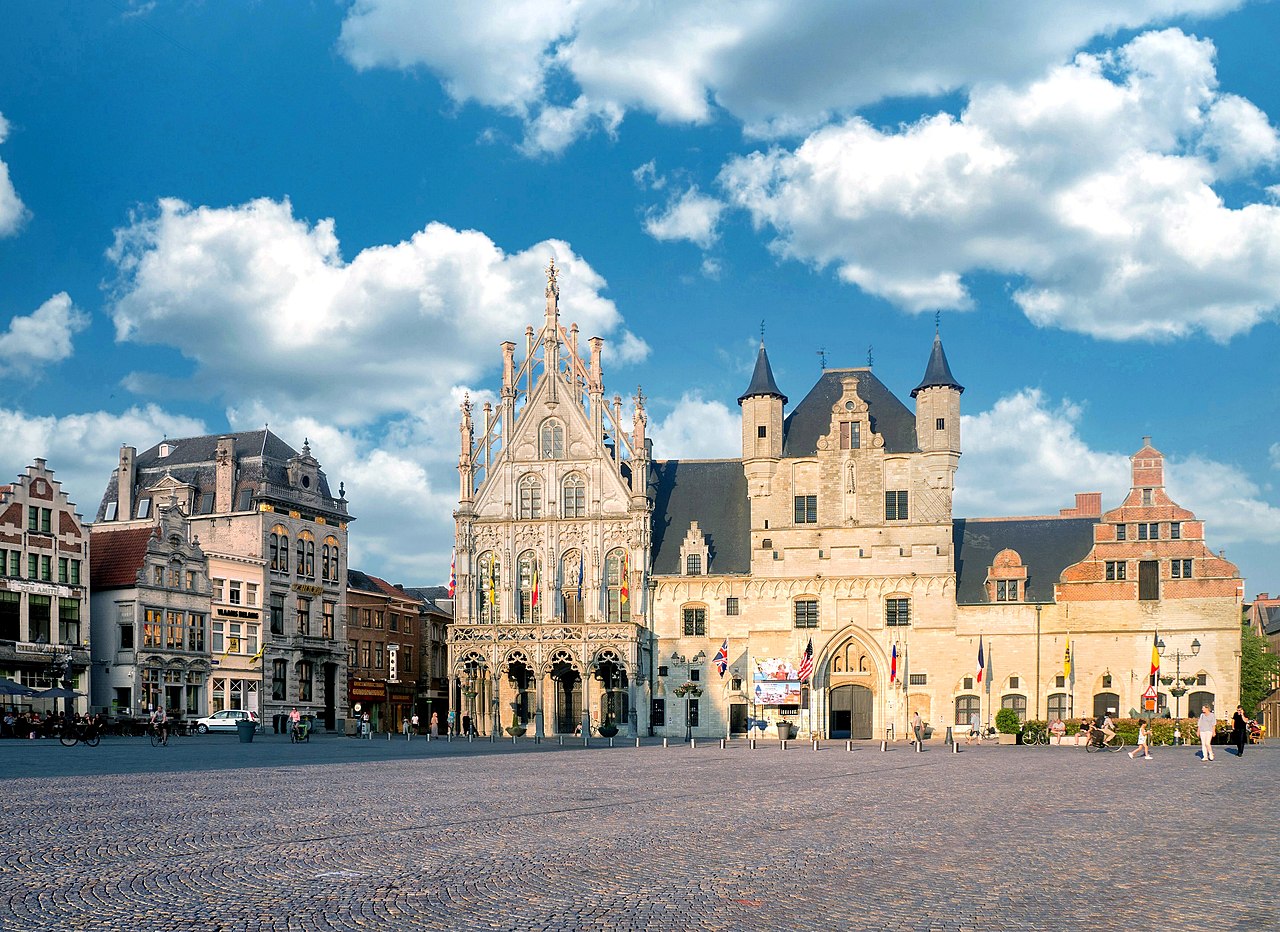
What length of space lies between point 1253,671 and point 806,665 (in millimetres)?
35689

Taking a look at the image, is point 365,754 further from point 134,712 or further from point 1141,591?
point 1141,591

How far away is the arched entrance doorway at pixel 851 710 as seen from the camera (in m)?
74.7

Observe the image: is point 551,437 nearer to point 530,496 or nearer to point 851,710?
Answer: point 530,496

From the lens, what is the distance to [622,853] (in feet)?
52.6

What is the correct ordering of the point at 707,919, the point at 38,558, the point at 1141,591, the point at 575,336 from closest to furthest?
the point at 707,919 < the point at 38,558 < the point at 1141,591 < the point at 575,336

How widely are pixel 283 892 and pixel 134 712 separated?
61.3m

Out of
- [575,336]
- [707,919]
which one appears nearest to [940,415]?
[575,336]

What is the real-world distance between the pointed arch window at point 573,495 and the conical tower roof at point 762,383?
33.4ft

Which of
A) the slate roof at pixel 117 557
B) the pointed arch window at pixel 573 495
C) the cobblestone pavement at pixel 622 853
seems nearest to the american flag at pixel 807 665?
the pointed arch window at pixel 573 495

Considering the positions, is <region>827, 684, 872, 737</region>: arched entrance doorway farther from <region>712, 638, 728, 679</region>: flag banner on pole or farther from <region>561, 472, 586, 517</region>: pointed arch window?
<region>561, 472, 586, 517</region>: pointed arch window

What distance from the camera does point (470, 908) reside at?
12266mm

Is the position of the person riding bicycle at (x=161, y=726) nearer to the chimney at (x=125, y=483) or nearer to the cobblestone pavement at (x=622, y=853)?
the cobblestone pavement at (x=622, y=853)

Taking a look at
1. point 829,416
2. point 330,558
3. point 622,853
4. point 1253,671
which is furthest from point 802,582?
point 622,853

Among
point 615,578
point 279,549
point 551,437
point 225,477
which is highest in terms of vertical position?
point 551,437
